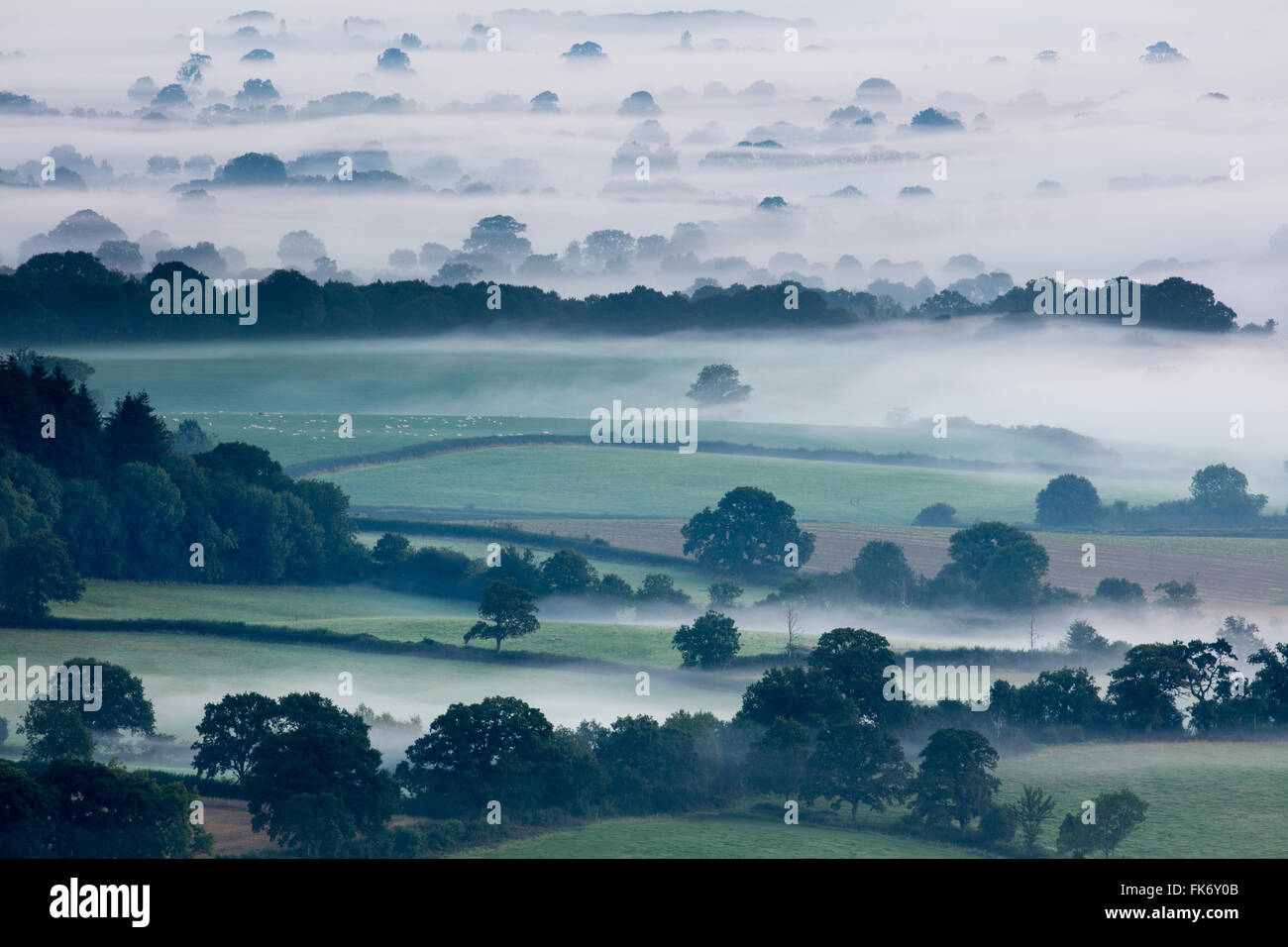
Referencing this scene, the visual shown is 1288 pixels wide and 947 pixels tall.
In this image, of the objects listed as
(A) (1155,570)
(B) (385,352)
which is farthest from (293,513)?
(B) (385,352)

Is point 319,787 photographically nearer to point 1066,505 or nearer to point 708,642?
point 708,642

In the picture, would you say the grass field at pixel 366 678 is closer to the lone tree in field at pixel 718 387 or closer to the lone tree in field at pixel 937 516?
the lone tree in field at pixel 937 516

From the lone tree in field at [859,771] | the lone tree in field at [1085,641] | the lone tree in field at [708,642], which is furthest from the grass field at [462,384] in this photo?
the lone tree in field at [859,771]

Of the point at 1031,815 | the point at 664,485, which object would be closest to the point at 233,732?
the point at 1031,815
